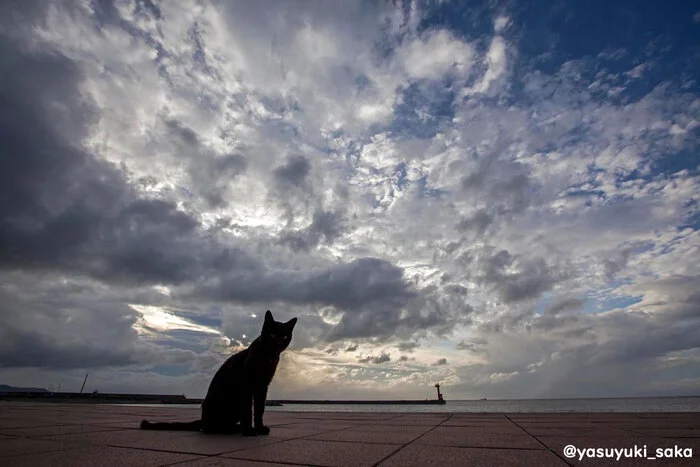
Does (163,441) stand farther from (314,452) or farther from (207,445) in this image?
(314,452)

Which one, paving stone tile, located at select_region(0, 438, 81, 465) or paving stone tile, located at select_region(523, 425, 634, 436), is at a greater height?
paving stone tile, located at select_region(523, 425, 634, 436)

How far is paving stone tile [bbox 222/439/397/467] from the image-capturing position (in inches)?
112

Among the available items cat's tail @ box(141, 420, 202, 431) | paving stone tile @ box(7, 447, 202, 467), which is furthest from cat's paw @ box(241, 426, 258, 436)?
paving stone tile @ box(7, 447, 202, 467)

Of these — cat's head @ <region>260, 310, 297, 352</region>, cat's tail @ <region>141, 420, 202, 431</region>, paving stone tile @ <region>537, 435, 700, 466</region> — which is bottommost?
cat's tail @ <region>141, 420, 202, 431</region>

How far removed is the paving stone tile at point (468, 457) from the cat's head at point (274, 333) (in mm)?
2053

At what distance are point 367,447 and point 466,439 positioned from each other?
1506mm

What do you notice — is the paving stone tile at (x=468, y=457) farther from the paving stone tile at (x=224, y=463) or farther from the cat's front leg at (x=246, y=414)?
the cat's front leg at (x=246, y=414)

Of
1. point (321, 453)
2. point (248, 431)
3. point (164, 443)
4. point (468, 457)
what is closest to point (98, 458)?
point (164, 443)

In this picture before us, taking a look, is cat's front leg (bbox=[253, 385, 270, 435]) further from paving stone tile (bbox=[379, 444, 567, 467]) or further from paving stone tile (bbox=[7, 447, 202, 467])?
paving stone tile (bbox=[379, 444, 567, 467])

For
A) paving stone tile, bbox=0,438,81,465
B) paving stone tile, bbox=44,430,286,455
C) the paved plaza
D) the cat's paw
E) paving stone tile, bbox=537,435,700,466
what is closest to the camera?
the paved plaza

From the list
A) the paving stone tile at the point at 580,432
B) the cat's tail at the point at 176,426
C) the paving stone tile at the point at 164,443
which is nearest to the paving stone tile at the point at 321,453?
the paving stone tile at the point at 164,443

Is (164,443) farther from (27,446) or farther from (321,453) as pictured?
(321,453)

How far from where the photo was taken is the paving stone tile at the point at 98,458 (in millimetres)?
2598

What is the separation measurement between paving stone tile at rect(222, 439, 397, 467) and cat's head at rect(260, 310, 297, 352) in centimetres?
120
